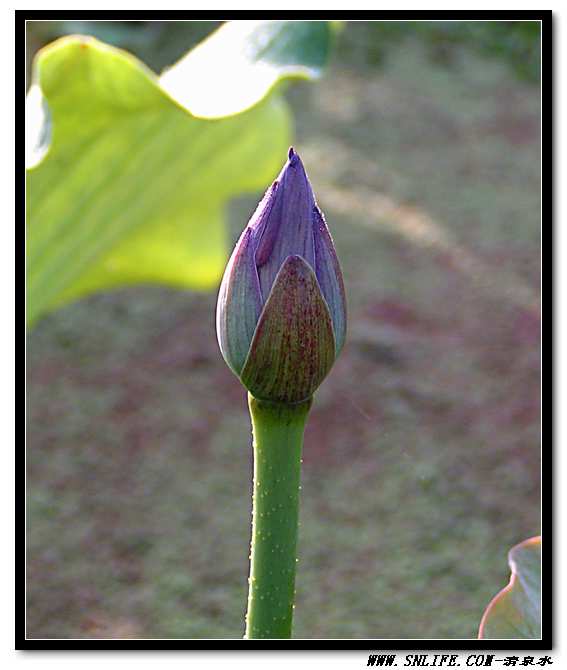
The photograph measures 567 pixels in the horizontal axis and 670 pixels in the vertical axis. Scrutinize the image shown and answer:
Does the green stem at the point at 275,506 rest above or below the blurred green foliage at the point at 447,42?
below

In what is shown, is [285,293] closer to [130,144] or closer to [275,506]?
[275,506]

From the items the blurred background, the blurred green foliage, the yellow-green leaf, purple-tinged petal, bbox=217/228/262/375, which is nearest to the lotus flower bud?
purple-tinged petal, bbox=217/228/262/375

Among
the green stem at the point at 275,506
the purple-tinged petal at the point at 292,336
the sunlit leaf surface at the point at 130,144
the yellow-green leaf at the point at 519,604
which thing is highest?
the sunlit leaf surface at the point at 130,144

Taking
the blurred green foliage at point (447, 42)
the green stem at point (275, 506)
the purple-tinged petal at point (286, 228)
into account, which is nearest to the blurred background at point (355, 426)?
the blurred green foliage at point (447, 42)

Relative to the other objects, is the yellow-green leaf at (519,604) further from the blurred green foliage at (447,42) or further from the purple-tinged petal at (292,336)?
the blurred green foliage at (447,42)

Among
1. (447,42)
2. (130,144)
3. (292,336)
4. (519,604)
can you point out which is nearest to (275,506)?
(292,336)

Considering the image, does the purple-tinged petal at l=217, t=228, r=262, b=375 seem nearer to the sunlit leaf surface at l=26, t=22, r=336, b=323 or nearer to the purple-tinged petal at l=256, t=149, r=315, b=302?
the purple-tinged petal at l=256, t=149, r=315, b=302

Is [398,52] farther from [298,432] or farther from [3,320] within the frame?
[298,432]
